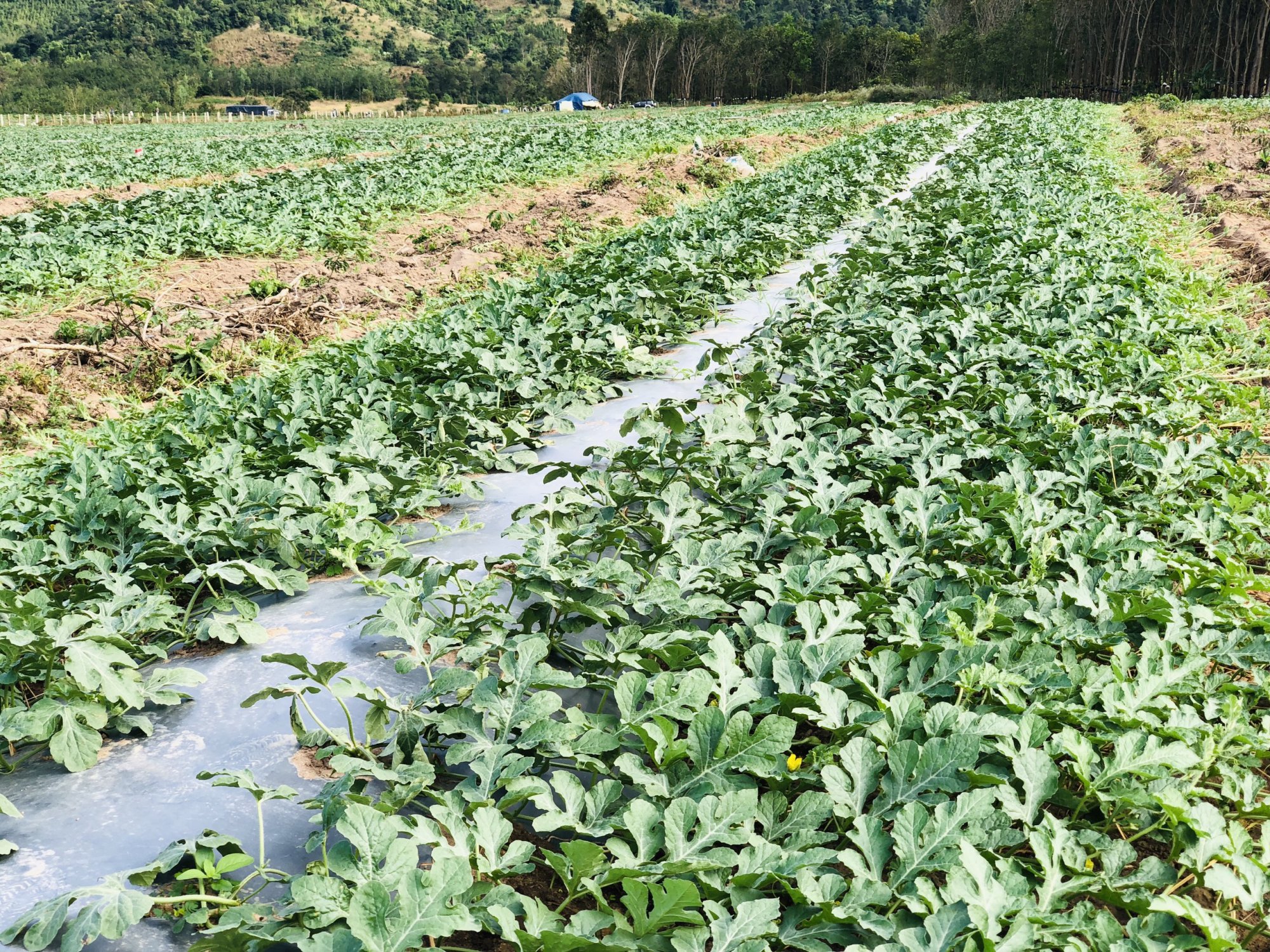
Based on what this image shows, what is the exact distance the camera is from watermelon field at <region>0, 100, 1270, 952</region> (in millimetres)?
1783

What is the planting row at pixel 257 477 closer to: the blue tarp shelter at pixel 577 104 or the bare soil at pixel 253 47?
the blue tarp shelter at pixel 577 104

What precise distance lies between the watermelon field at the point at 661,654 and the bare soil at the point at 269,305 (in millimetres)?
1058

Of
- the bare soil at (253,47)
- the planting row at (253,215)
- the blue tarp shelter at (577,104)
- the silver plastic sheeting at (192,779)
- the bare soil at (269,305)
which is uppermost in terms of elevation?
the bare soil at (253,47)

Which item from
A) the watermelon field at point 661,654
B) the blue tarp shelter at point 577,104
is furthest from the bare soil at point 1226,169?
the blue tarp shelter at point 577,104

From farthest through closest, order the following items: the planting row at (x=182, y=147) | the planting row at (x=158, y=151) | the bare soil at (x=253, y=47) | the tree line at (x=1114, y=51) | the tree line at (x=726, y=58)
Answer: the bare soil at (x=253, y=47) → the tree line at (x=726, y=58) → the tree line at (x=1114, y=51) → the planting row at (x=182, y=147) → the planting row at (x=158, y=151)

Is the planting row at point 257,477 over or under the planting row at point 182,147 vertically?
under

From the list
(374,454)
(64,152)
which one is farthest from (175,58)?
(374,454)

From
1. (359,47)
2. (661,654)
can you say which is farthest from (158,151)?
(359,47)

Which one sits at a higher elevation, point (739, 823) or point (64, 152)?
point (64, 152)

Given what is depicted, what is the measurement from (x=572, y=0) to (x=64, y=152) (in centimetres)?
18461

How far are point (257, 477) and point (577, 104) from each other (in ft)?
264

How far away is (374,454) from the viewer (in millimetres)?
4008

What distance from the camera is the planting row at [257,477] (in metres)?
2.62

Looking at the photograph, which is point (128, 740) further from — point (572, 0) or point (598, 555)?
point (572, 0)
